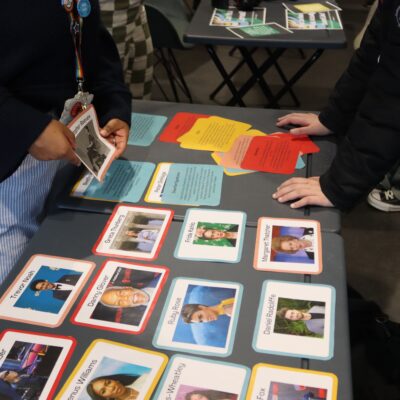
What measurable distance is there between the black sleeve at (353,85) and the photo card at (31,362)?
939mm

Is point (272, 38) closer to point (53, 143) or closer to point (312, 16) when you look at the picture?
point (312, 16)

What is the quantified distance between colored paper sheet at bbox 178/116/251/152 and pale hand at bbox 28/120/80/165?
0.46 m

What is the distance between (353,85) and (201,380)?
36.6 inches

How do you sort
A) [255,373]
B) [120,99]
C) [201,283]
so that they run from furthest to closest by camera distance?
[120,99] → [201,283] → [255,373]

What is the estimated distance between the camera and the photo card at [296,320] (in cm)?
83

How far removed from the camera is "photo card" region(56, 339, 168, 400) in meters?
0.78

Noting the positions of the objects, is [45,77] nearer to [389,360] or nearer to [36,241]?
[36,241]

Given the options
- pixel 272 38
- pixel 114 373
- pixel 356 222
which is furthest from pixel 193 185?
pixel 356 222

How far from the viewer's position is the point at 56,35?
101cm

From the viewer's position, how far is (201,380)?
794mm

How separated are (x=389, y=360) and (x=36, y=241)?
96cm

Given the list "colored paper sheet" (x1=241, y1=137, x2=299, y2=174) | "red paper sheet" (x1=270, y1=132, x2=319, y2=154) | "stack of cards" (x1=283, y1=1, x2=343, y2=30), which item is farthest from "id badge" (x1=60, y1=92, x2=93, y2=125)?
"stack of cards" (x1=283, y1=1, x2=343, y2=30)

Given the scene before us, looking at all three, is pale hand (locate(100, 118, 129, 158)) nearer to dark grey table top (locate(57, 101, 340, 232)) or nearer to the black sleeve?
dark grey table top (locate(57, 101, 340, 232))

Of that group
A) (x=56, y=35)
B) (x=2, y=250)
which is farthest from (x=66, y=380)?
(x=56, y=35)
